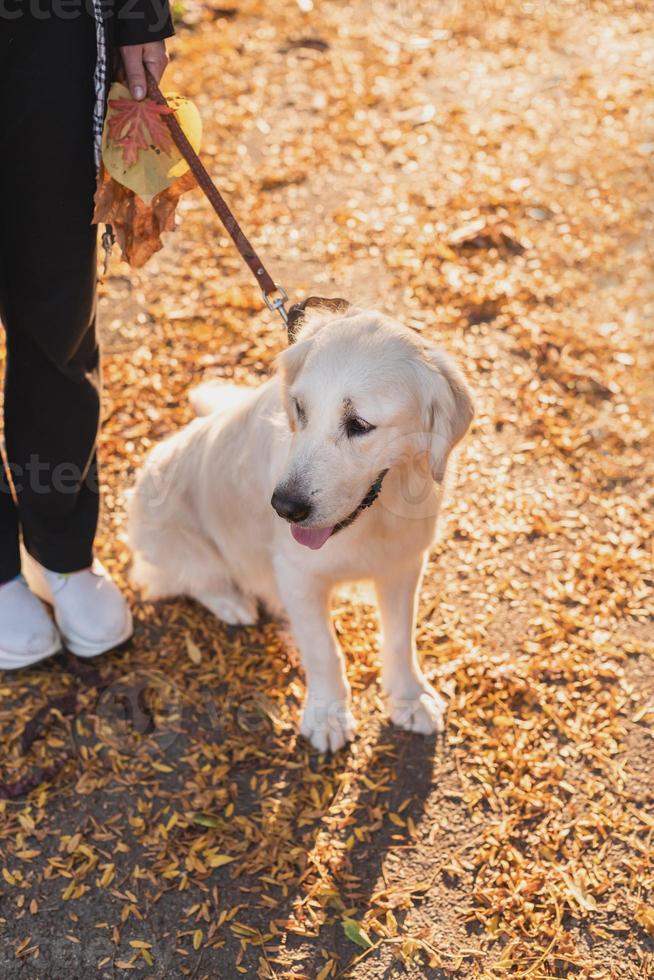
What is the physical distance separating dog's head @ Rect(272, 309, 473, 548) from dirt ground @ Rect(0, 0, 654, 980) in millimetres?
974

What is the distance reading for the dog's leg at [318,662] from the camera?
9.00 ft

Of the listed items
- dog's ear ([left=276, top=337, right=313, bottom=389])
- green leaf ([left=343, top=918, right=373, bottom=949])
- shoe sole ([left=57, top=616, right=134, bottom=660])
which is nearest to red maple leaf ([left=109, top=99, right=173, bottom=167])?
dog's ear ([left=276, top=337, right=313, bottom=389])

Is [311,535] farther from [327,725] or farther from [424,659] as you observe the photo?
[424,659]

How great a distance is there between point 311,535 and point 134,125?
43.6 inches

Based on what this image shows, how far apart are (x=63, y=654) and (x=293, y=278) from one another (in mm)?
2383

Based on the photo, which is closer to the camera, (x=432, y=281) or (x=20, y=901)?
(x=20, y=901)

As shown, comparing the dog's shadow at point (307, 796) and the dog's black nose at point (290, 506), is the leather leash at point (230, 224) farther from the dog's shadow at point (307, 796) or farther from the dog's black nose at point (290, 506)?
the dog's shadow at point (307, 796)

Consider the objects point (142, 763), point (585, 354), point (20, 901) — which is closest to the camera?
point (20, 901)

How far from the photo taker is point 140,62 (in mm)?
2326

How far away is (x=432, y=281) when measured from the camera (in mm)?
4684

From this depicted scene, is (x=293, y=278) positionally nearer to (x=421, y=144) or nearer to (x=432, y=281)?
(x=432, y=281)

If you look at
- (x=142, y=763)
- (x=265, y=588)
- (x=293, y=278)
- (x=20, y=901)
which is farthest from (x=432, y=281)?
(x=20, y=901)

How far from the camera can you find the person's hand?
7.56 ft

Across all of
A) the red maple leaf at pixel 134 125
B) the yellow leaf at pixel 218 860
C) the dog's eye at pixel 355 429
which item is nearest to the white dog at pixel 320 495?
the dog's eye at pixel 355 429
